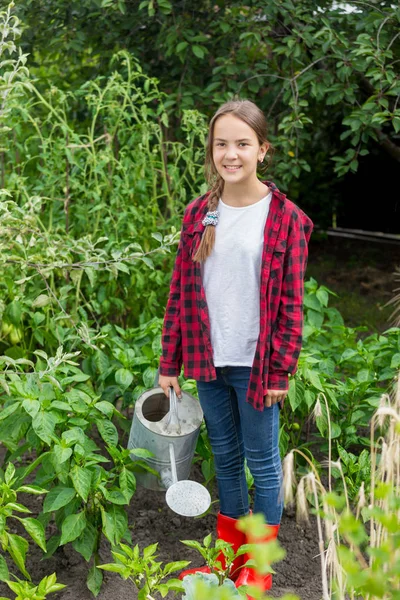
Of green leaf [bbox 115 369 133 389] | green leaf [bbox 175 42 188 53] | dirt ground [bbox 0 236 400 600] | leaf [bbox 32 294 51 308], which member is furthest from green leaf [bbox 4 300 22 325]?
green leaf [bbox 175 42 188 53]

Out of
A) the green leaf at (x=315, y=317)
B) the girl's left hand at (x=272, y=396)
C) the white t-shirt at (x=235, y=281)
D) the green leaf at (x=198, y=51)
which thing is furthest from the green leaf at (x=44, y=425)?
the green leaf at (x=198, y=51)

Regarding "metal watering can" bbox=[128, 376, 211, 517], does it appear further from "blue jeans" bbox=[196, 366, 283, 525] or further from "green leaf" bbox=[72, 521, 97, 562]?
"green leaf" bbox=[72, 521, 97, 562]

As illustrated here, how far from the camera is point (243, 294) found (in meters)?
2.16

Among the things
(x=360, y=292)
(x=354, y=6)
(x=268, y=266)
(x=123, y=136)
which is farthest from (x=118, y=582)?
(x=360, y=292)

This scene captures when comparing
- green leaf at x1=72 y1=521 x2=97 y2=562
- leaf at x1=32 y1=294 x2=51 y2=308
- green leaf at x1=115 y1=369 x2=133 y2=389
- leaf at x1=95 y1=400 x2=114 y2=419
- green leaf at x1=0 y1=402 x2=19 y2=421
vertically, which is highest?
leaf at x1=32 y1=294 x2=51 y2=308

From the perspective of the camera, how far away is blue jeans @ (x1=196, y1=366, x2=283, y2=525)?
2.23 m

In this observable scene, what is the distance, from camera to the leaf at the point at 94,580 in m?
2.29

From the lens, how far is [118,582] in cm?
242

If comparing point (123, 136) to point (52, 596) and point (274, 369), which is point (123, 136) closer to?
point (274, 369)

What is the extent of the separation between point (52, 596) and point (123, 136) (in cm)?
211

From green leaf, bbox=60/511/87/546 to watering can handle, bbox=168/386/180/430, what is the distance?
372 millimetres

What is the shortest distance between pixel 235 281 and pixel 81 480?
689mm

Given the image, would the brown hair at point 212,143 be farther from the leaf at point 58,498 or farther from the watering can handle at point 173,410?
the leaf at point 58,498

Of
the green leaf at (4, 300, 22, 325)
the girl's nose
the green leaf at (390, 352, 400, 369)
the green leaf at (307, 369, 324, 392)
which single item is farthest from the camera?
the green leaf at (4, 300, 22, 325)
